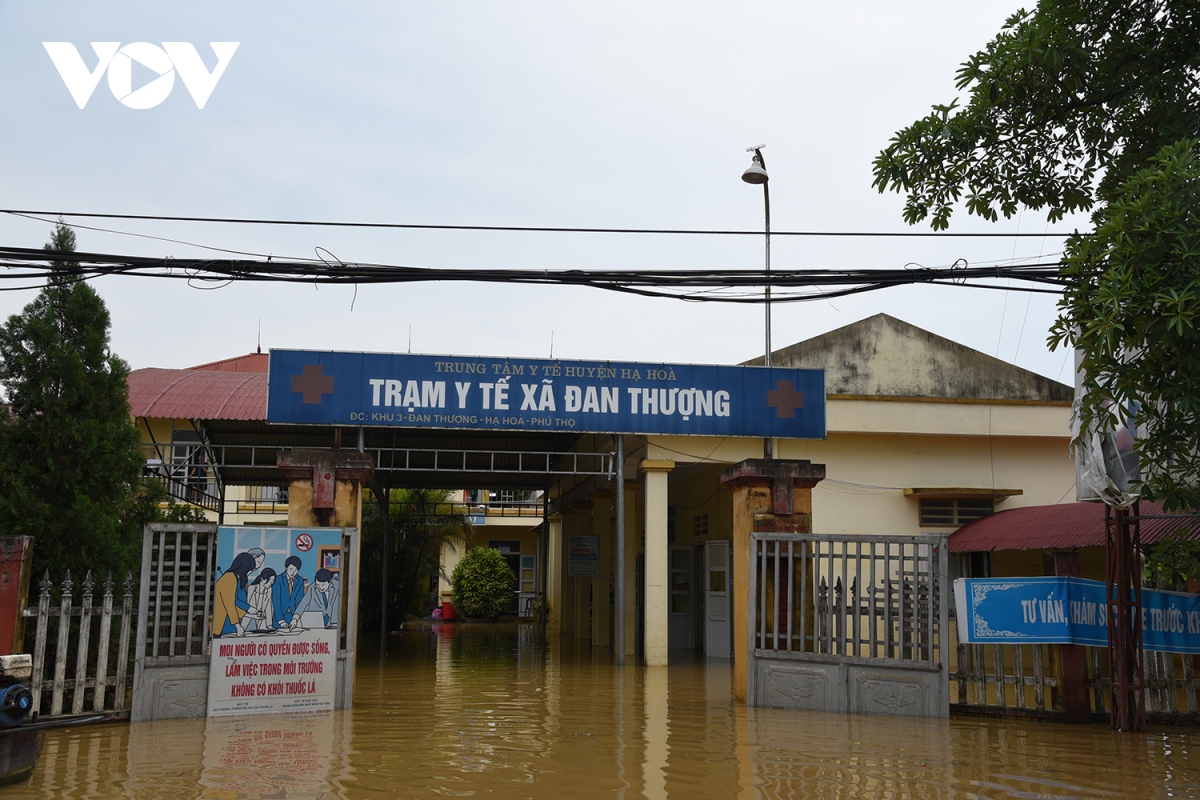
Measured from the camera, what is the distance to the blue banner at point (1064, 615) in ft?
31.7

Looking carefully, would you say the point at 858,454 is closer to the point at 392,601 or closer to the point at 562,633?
the point at 562,633

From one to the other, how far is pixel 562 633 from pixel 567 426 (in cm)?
1350

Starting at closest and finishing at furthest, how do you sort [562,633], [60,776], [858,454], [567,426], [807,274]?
[60,776], [807,274], [567,426], [858,454], [562,633]

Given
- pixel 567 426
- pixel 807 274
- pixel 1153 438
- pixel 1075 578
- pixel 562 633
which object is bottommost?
pixel 562 633

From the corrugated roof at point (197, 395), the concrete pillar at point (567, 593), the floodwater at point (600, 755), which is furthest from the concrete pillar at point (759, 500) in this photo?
the concrete pillar at point (567, 593)

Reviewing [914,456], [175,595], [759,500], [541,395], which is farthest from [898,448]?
[175,595]

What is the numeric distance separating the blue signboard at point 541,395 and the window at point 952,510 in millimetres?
3902

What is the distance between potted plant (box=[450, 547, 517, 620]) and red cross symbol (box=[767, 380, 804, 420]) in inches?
912

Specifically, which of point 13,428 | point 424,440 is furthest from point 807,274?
point 424,440

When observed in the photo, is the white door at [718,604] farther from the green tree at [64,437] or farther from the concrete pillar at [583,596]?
the green tree at [64,437]

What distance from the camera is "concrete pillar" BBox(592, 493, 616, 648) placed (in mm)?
21844

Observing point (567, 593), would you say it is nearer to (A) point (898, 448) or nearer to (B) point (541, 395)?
(A) point (898, 448)

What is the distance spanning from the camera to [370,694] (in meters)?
12.1

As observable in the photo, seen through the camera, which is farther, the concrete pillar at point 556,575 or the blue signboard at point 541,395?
the concrete pillar at point 556,575
